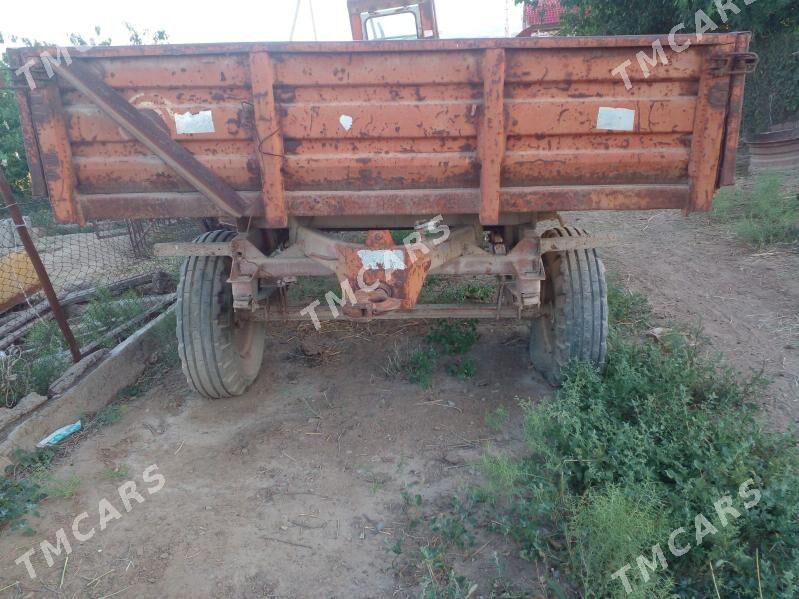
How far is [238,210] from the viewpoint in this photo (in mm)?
2877

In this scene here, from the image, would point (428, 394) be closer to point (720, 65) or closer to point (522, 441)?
point (522, 441)

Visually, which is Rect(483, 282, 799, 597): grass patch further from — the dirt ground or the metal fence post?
the metal fence post

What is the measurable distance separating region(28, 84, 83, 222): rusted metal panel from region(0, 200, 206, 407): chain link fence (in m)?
1.13

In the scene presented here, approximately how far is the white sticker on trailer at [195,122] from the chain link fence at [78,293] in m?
1.64

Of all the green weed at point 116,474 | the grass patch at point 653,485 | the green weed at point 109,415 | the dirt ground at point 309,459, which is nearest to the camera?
the grass patch at point 653,485

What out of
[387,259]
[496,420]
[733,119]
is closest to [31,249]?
[387,259]

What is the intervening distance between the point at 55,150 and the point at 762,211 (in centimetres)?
701

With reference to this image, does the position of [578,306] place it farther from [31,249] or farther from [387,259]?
[31,249]

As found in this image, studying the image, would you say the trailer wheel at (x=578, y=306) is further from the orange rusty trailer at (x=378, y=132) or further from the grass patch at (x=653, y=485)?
the orange rusty trailer at (x=378, y=132)

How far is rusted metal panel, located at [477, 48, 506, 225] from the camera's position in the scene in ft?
8.66

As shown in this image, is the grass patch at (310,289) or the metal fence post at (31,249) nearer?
the metal fence post at (31,249)

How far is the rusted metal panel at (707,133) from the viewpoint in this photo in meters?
2.68

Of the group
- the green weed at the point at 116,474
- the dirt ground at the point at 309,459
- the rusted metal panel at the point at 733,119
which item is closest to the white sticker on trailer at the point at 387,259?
the dirt ground at the point at 309,459

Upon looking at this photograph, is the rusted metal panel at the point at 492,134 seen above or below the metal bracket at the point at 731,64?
below
